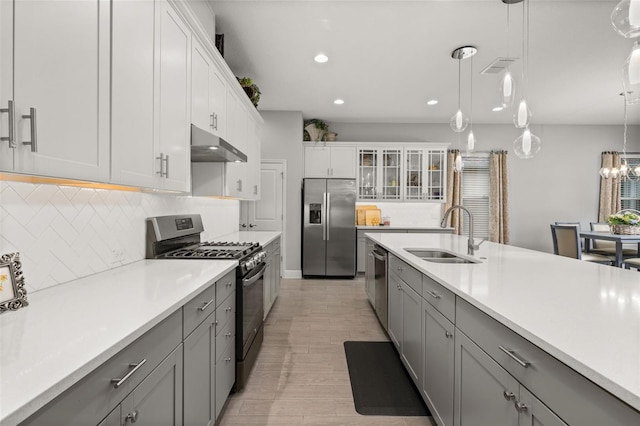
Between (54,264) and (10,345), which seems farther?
(54,264)

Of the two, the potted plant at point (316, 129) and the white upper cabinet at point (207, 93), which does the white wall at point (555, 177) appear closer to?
the potted plant at point (316, 129)

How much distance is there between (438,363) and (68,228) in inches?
75.7

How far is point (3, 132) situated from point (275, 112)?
4.97m

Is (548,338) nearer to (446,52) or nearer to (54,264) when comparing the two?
(54,264)

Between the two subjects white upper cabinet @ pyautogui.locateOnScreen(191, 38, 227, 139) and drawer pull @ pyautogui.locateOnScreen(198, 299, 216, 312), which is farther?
white upper cabinet @ pyautogui.locateOnScreen(191, 38, 227, 139)

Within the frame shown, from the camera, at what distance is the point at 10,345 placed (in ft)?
2.67

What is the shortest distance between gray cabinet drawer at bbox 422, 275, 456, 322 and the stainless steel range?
44.9 inches

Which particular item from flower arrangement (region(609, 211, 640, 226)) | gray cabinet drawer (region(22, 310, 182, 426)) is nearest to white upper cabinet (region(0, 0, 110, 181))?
gray cabinet drawer (region(22, 310, 182, 426))

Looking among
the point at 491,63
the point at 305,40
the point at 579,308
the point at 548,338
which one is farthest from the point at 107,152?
the point at 491,63

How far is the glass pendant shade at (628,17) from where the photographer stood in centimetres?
133

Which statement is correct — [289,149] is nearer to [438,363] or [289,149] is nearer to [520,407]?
[438,363]

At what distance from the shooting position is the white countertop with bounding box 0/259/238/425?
25.5 inches

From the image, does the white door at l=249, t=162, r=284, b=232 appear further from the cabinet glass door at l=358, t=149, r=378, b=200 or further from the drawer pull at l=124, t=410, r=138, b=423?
the drawer pull at l=124, t=410, r=138, b=423

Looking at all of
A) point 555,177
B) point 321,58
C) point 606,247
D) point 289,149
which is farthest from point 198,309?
point 555,177
